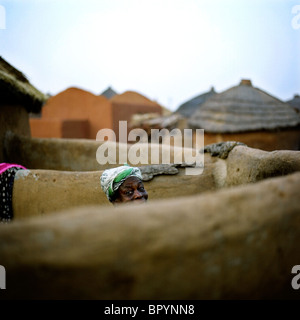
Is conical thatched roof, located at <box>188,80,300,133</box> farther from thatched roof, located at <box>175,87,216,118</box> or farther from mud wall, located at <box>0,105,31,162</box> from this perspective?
thatched roof, located at <box>175,87,216,118</box>

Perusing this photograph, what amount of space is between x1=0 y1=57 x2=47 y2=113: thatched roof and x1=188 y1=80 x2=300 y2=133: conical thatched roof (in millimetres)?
4110

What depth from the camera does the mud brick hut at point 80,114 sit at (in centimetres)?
886

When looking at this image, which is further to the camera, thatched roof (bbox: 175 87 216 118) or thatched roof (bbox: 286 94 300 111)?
thatched roof (bbox: 175 87 216 118)

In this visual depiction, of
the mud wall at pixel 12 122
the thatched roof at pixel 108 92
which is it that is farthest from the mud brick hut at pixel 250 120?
the thatched roof at pixel 108 92

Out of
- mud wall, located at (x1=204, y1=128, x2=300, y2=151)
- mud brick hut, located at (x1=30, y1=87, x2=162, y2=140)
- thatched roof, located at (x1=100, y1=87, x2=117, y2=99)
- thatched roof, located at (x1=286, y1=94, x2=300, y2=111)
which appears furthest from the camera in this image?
thatched roof, located at (x1=100, y1=87, x2=117, y2=99)

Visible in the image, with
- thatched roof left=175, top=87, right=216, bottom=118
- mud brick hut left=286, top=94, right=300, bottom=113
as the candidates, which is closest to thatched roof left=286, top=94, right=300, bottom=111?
mud brick hut left=286, top=94, right=300, bottom=113

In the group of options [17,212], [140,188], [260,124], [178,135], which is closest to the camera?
[140,188]

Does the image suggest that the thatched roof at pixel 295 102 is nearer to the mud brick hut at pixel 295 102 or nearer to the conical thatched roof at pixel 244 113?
the mud brick hut at pixel 295 102

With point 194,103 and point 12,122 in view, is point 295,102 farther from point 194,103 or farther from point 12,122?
point 12,122

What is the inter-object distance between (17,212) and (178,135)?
6876 mm

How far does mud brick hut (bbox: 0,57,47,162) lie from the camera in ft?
11.4
